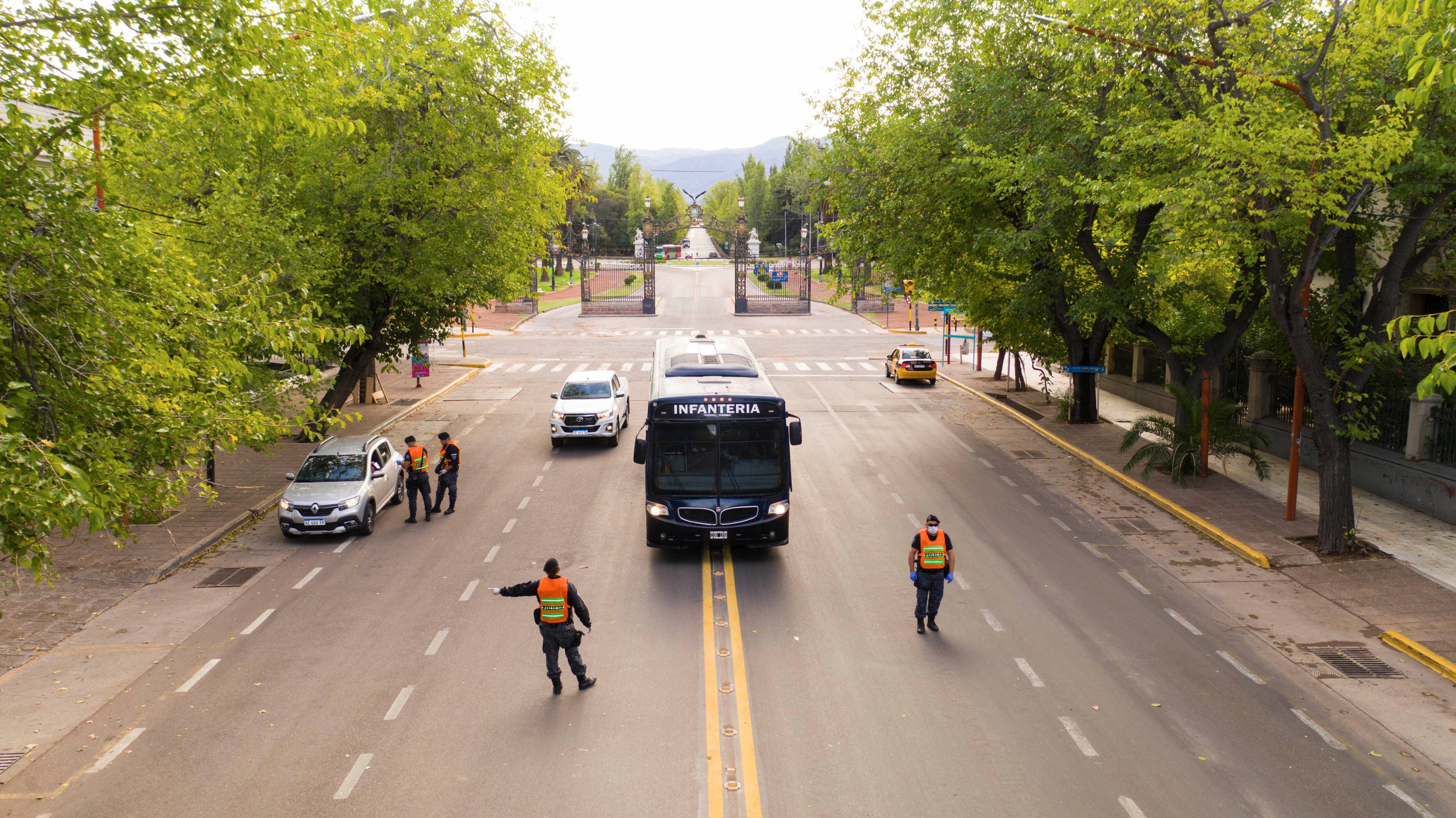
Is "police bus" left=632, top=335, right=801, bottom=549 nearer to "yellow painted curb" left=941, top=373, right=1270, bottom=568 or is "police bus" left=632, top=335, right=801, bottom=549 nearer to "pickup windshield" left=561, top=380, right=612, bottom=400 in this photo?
"yellow painted curb" left=941, top=373, right=1270, bottom=568

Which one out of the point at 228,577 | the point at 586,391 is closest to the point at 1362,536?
the point at 586,391

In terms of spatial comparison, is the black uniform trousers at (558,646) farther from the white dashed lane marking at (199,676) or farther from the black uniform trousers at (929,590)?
the black uniform trousers at (929,590)

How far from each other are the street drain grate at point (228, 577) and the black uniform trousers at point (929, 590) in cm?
1004

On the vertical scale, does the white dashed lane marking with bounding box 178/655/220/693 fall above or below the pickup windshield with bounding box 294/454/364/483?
below

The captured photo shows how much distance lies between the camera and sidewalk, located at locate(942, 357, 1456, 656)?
516 inches

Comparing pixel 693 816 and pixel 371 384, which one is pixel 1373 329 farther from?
pixel 371 384

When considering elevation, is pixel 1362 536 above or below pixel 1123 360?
below

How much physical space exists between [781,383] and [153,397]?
29.9 meters

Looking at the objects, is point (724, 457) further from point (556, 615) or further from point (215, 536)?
point (215, 536)

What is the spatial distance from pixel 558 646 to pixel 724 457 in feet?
16.7

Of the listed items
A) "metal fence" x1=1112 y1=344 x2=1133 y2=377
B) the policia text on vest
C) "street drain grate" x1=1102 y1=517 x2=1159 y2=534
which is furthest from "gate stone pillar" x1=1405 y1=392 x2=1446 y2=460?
the policia text on vest

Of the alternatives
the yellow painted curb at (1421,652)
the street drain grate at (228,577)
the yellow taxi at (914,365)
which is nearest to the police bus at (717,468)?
the street drain grate at (228,577)

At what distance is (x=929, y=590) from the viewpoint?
12.1m

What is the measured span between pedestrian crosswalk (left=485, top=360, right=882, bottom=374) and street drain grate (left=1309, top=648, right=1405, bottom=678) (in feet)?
95.3
